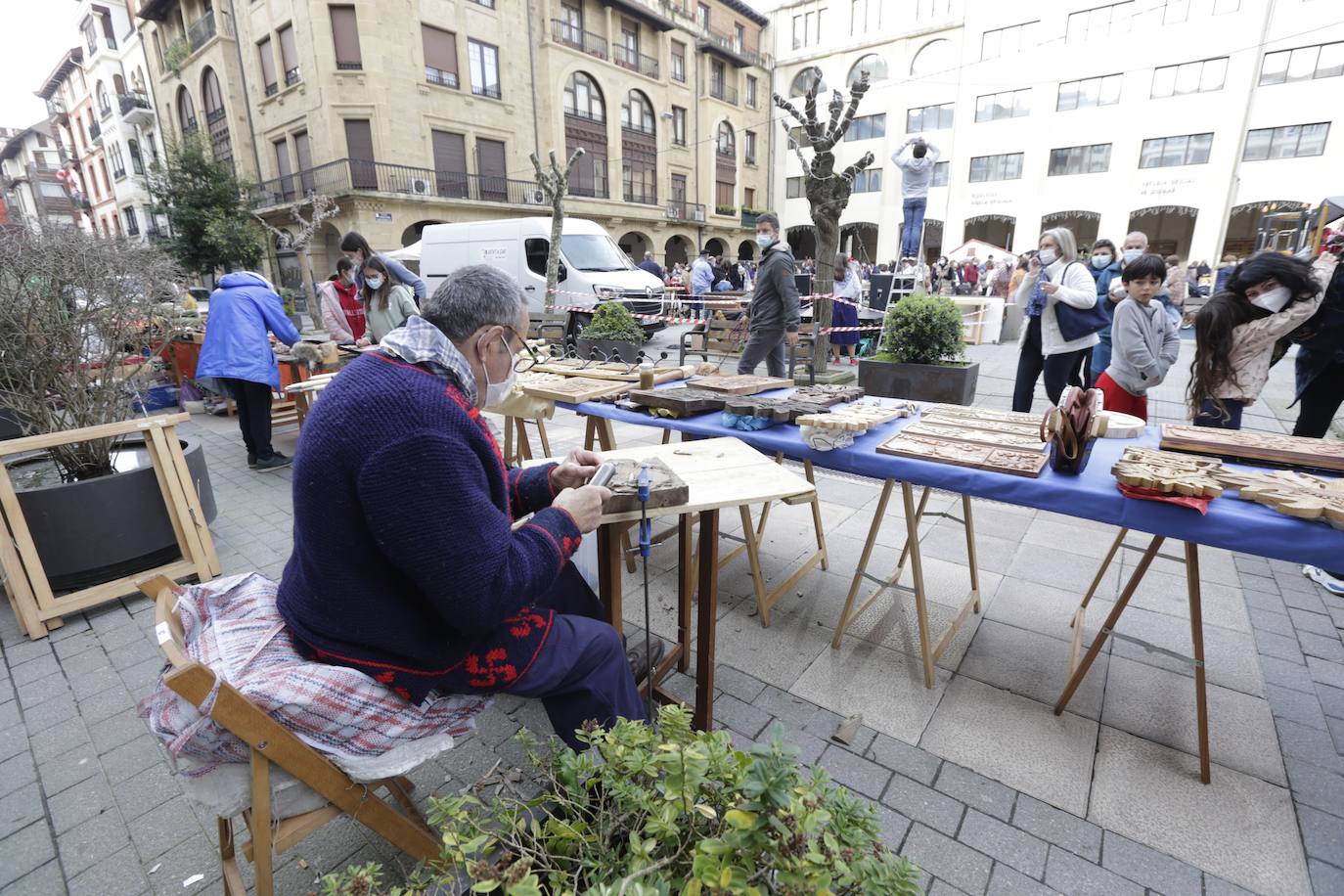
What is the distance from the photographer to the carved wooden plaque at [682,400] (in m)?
3.01

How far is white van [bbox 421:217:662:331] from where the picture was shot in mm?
12445

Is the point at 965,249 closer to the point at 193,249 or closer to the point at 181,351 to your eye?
the point at 181,351

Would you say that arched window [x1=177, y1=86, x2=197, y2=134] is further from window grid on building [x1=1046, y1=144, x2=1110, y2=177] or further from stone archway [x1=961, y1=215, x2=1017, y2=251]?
window grid on building [x1=1046, y1=144, x2=1110, y2=177]

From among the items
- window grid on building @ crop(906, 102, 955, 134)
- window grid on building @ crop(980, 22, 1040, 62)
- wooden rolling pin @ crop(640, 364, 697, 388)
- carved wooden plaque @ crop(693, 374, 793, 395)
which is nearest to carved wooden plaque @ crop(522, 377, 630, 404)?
wooden rolling pin @ crop(640, 364, 697, 388)

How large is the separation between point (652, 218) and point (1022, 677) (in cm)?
2761

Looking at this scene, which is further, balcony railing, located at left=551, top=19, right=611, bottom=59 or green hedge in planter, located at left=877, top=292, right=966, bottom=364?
balcony railing, located at left=551, top=19, right=611, bottom=59

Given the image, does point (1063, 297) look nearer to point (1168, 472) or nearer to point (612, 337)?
point (1168, 472)

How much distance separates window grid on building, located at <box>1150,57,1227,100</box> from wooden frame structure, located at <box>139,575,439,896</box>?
32.6 m

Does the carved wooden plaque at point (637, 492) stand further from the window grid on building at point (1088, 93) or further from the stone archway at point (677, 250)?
the window grid on building at point (1088, 93)

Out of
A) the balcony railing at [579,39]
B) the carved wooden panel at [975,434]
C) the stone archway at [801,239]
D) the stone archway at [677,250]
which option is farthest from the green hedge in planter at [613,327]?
the stone archway at [801,239]

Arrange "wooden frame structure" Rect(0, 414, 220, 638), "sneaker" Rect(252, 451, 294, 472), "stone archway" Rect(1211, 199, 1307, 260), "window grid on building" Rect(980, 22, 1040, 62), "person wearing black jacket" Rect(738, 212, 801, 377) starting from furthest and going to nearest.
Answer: "window grid on building" Rect(980, 22, 1040, 62), "stone archway" Rect(1211, 199, 1307, 260), "person wearing black jacket" Rect(738, 212, 801, 377), "sneaker" Rect(252, 451, 294, 472), "wooden frame structure" Rect(0, 414, 220, 638)

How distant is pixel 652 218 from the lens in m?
27.7

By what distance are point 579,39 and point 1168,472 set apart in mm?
27810

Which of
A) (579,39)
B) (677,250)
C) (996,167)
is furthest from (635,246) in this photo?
(996,167)
